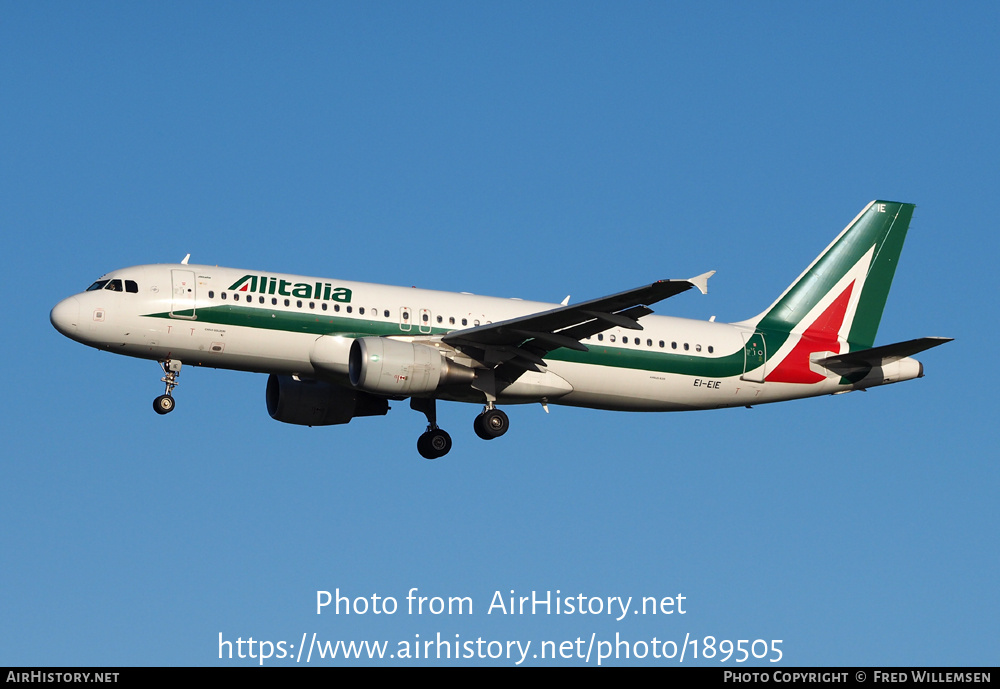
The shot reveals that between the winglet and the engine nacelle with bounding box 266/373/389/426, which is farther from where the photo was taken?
the engine nacelle with bounding box 266/373/389/426

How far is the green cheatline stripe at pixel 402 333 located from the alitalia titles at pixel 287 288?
578 mm

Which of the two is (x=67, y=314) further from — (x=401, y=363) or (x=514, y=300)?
(x=514, y=300)

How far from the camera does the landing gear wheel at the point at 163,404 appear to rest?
38406mm

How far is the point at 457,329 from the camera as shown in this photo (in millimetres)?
40250

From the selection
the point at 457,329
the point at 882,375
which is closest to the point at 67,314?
the point at 457,329

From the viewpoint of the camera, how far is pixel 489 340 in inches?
1535

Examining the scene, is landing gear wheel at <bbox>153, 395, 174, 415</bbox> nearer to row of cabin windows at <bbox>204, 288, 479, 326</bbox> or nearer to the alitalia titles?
row of cabin windows at <bbox>204, 288, 479, 326</bbox>

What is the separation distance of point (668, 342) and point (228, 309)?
13689mm

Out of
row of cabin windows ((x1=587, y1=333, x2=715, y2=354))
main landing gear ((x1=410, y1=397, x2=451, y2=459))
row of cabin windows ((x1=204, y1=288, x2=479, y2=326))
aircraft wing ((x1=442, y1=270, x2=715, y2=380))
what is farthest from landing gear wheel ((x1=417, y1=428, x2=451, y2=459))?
row of cabin windows ((x1=587, y1=333, x2=715, y2=354))

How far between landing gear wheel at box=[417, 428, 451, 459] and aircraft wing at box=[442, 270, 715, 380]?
344 cm

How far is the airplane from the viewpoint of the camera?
124ft

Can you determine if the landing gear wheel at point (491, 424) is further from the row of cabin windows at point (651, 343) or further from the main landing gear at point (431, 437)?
the row of cabin windows at point (651, 343)
